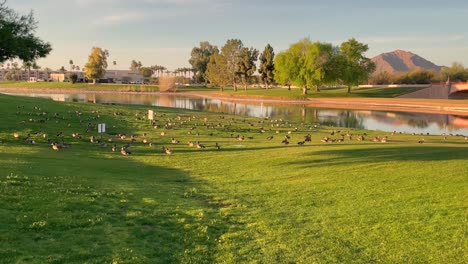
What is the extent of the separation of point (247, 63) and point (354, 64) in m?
46.5

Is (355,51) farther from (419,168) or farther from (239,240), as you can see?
(239,240)

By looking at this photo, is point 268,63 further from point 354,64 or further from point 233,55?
point 354,64

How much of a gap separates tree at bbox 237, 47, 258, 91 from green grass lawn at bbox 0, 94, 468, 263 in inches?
5513

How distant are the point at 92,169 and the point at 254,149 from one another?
35.6ft

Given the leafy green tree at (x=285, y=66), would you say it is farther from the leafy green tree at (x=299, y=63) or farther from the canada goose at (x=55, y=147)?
the canada goose at (x=55, y=147)

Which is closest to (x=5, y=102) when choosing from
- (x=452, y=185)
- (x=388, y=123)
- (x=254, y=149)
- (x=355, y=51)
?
(x=254, y=149)

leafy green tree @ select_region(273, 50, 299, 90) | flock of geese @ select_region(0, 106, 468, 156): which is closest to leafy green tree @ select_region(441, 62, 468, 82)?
leafy green tree @ select_region(273, 50, 299, 90)

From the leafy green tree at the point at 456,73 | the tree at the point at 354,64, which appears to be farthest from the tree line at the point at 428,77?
the tree at the point at 354,64

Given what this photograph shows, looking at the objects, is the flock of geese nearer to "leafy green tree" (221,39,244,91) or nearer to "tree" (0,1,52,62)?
"tree" (0,1,52,62)

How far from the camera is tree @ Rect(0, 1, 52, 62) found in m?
24.6

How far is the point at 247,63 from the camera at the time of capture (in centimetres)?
16125

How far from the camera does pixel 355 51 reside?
128 m

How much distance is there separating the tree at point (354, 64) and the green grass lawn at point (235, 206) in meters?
105

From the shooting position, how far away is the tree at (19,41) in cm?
2464
